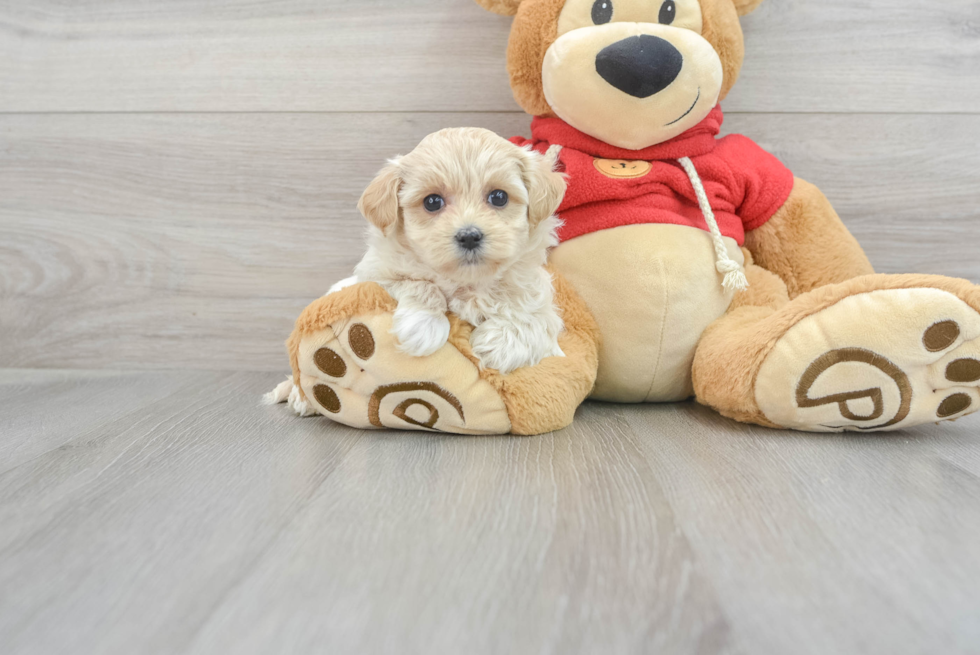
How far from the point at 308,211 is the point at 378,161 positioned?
187mm

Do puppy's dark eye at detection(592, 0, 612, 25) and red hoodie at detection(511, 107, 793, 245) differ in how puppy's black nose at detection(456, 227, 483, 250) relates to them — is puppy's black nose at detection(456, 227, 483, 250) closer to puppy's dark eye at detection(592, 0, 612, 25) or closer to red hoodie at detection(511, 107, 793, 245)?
red hoodie at detection(511, 107, 793, 245)

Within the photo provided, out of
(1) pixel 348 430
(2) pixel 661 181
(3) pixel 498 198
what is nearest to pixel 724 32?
(2) pixel 661 181

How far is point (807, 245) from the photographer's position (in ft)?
3.75

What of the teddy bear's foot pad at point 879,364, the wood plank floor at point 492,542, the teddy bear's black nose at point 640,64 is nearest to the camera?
the wood plank floor at point 492,542

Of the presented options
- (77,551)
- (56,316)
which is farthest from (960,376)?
(56,316)

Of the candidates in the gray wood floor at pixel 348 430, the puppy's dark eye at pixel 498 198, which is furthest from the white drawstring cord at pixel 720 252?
the puppy's dark eye at pixel 498 198

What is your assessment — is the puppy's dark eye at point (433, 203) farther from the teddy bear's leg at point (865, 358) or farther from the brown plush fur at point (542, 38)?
the teddy bear's leg at point (865, 358)

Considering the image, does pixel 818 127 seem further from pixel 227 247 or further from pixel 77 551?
pixel 77 551

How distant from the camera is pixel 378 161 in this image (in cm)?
136

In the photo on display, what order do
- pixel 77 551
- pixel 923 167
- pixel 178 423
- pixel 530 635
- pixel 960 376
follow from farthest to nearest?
pixel 923 167, pixel 178 423, pixel 960 376, pixel 77 551, pixel 530 635

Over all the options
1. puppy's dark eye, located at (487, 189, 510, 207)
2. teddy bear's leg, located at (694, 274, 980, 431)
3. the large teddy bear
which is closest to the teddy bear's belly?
the large teddy bear

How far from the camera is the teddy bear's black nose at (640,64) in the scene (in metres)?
0.97

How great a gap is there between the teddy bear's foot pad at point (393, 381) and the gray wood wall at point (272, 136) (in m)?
0.50

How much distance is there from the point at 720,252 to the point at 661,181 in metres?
0.15
